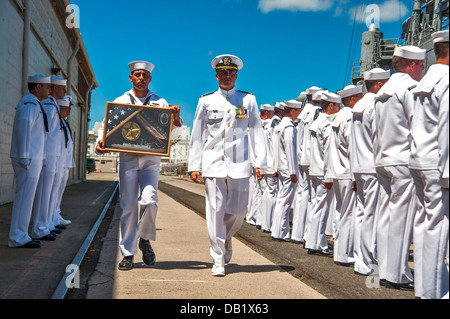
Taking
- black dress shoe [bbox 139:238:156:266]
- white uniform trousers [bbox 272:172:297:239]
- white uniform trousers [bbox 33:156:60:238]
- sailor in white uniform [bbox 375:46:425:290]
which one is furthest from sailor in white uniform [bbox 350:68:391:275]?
white uniform trousers [bbox 33:156:60:238]

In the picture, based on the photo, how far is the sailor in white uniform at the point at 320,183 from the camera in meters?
7.08

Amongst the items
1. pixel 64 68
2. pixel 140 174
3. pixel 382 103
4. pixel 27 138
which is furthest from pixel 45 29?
pixel 382 103

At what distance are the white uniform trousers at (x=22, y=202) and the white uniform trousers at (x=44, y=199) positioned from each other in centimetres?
78

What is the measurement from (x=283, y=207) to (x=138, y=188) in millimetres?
3368

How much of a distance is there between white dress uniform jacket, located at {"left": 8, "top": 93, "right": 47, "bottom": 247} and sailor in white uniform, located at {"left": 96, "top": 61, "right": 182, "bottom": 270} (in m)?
1.24

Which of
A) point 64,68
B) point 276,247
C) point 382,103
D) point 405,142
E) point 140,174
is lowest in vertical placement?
point 276,247

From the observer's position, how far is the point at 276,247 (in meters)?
7.72

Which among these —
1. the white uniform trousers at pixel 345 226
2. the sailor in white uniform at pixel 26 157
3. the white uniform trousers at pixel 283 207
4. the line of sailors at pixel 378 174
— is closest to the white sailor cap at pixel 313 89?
the line of sailors at pixel 378 174

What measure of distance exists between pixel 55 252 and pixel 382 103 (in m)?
4.04

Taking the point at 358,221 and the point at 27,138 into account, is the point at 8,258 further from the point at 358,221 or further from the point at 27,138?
the point at 358,221

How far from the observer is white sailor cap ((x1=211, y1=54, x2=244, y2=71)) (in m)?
5.59

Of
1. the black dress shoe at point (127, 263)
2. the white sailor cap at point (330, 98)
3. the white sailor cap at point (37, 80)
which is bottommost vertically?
the black dress shoe at point (127, 263)

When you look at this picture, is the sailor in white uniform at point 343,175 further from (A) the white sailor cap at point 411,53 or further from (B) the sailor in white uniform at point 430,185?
(B) the sailor in white uniform at point 430,185
